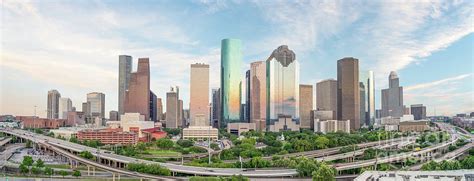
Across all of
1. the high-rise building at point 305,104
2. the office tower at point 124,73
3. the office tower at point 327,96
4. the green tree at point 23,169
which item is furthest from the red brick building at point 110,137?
the office tower at point 124,73

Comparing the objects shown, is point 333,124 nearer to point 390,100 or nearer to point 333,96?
point 390,100

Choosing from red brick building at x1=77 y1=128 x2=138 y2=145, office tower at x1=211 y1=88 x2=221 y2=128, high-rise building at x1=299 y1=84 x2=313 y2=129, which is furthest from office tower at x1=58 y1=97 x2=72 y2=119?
high-rise building at x1=299 y1=84 x2=313 y2=129

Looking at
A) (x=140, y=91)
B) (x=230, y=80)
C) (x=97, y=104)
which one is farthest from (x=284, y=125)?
(x=97, y=104)

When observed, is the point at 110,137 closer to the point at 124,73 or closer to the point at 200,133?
the point at 200,133

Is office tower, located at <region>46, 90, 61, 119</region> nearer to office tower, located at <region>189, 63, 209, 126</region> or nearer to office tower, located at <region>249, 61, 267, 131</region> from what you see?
office tower, located at <region>189, 63, 209, 126</region>

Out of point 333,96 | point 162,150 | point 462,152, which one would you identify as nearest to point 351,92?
point 333,96

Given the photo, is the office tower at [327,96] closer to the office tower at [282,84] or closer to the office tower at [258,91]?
the office tower at [282,84]
